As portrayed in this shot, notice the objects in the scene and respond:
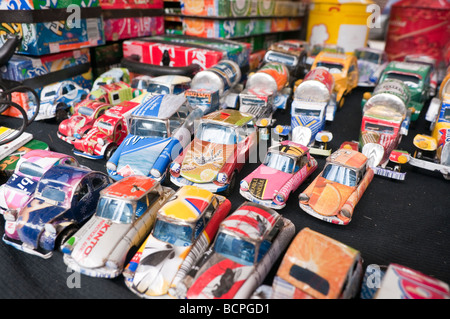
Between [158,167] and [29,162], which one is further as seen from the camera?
[158,167]

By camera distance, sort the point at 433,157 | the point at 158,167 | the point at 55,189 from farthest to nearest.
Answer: the point at 433,157
the point at 158,167
the point at 55,189

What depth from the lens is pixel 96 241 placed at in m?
4.18

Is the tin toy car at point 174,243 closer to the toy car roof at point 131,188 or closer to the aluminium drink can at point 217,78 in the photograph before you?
the toy car roof at point 131,188

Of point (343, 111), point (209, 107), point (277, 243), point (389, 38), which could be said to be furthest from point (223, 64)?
point (389, 38)

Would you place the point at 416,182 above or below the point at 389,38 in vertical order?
below

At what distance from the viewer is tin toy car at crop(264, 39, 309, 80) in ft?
34.4

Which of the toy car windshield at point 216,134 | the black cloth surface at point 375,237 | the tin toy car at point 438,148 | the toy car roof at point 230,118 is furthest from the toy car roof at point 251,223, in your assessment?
the tin toy car at point 438,148

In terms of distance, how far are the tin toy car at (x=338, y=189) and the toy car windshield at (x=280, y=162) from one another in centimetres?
45

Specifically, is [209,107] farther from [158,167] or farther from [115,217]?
[115,217]

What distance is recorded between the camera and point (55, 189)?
15.6 ft

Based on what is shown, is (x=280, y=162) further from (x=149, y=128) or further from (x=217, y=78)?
(x=217, y=78)

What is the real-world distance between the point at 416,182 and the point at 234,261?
13.7ft

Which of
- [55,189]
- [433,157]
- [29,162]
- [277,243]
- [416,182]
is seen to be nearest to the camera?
[277,243]

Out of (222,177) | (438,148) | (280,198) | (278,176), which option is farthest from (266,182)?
(438,148)
